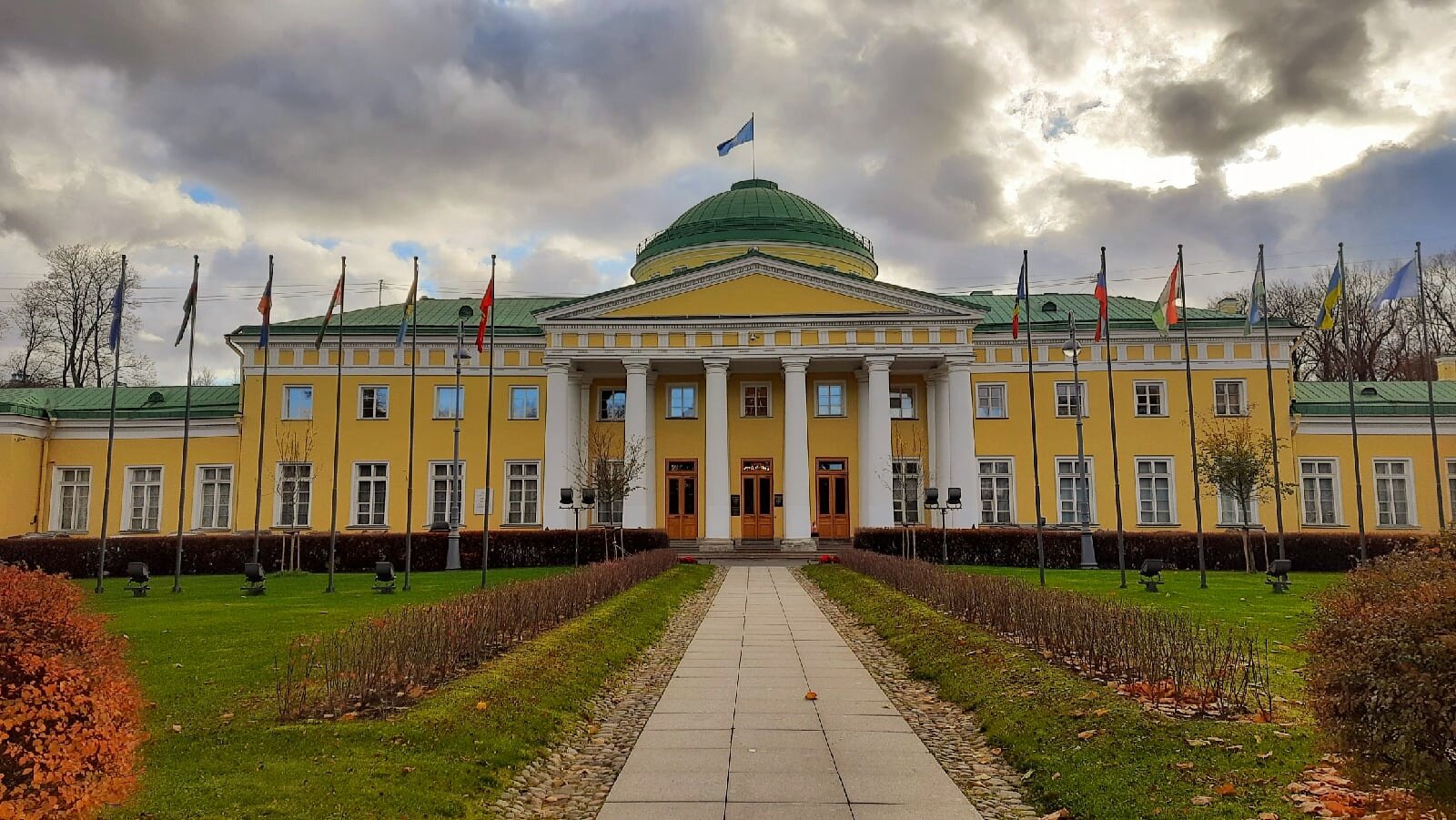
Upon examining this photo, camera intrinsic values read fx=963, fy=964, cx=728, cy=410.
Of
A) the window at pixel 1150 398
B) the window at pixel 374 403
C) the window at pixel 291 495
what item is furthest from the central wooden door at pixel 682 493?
the window at pixel 1150 398

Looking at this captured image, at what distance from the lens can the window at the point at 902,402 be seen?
133 ft

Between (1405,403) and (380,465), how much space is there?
134ft

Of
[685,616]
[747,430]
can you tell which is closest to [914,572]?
[685,616]

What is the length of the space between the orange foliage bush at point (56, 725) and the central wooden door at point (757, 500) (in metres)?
34.8

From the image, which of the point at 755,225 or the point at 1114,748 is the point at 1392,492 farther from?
the point at 1114,748

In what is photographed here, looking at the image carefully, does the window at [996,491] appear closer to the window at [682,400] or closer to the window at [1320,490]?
the window at [1320,490]

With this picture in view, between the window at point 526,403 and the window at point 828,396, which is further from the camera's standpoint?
the window at point 828,396

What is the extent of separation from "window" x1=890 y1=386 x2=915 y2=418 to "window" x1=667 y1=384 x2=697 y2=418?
834 centimetres

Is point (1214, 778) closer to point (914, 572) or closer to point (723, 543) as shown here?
point (914, 572)

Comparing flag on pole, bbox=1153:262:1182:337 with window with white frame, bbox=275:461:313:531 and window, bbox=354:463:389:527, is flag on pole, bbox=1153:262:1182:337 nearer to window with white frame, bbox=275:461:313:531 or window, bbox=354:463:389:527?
window, bbox=354:463:389:527

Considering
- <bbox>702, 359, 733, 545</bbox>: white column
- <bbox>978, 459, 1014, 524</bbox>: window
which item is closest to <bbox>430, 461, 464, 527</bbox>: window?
<bbox>702, 359, 733, 545</bbox>: white column

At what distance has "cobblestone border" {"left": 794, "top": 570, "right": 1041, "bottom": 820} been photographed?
273 inches

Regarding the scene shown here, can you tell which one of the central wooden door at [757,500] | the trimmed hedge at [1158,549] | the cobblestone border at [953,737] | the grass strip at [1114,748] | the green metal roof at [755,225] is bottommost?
the cobblestone border at [953,737]

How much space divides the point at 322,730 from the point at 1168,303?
74.2ft
